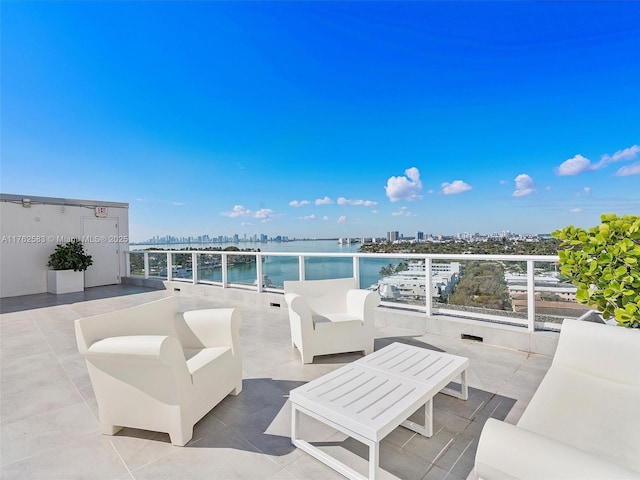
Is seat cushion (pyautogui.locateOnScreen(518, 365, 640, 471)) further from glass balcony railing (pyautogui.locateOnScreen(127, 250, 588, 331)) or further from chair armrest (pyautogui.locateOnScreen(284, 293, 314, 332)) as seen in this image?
chair armrest (pyautogui.locateOnScreen(284, 293, 314, 332))

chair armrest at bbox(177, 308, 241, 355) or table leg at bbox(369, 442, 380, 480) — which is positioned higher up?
chair armrest at bbox(177, 308, 241, 355)

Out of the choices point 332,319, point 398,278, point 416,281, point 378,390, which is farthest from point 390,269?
point 378,390

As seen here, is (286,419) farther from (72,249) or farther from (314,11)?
(72,249)

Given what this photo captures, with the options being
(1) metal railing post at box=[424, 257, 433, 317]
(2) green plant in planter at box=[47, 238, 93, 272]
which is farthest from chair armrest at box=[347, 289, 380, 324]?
(2) green plant in planter at box=[47, 238, 93, 272]

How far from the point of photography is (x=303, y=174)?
47.0 ft

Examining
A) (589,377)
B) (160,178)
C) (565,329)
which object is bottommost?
(589,377)

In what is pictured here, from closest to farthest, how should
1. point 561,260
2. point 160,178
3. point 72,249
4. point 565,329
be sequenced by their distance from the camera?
point 565,329, point 561,260, point 72,249, point 160,178

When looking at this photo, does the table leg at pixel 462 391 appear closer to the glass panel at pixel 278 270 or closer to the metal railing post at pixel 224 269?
the glass panel at pixel 278 270

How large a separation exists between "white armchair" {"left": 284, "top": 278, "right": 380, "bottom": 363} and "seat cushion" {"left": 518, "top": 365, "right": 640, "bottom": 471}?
1.91 m

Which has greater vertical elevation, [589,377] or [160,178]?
[160,178]

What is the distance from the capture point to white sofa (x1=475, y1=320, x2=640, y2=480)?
0.85 metres

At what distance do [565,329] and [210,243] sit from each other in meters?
7.69

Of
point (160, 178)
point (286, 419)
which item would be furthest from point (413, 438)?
point (160, 178)

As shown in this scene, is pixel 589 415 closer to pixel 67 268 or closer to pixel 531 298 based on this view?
pixel 531 298
